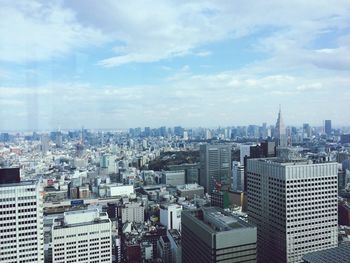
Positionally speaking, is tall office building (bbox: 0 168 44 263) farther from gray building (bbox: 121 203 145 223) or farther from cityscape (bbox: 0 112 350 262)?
gray building (bbox: 121 203 145 223)

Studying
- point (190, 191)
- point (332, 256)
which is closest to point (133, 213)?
point (190, 191)

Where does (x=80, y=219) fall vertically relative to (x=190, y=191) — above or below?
above

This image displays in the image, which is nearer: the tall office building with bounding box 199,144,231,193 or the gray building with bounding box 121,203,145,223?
the gray building with bounding box 121,203,145,223

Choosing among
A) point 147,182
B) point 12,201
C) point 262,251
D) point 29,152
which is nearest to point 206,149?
point 147,182

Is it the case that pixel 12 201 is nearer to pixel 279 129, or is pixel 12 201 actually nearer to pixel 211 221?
pixel 211 221

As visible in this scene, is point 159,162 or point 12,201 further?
point 159,162

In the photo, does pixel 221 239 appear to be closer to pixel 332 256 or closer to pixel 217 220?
pixel 217 220

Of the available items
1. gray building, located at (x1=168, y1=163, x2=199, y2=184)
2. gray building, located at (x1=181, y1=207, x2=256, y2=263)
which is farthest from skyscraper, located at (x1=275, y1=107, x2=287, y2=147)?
gray building, located at (x1=181, y1=207, x2=256, y2=263)
